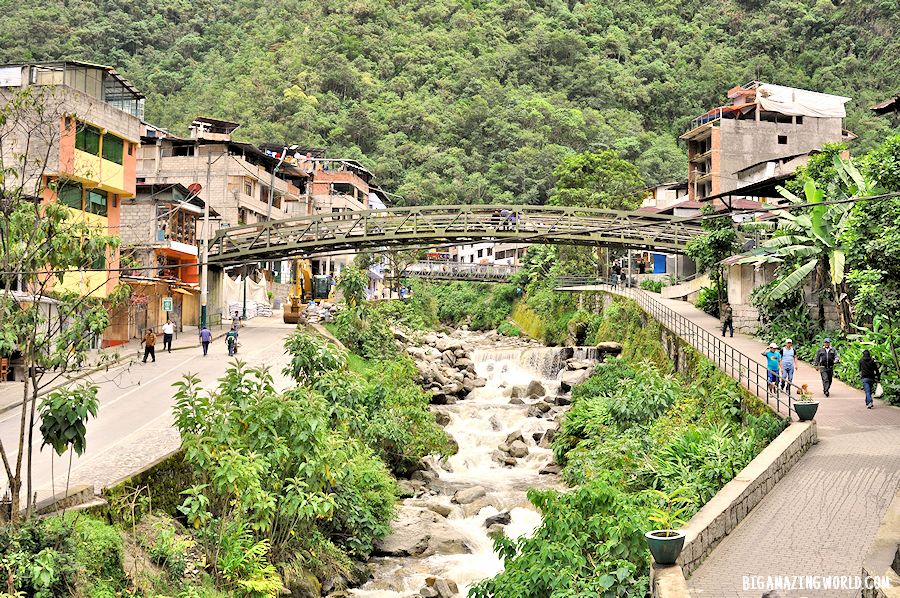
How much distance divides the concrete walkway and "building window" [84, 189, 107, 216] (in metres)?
23.5

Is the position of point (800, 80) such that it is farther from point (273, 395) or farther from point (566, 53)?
point (273, 395)

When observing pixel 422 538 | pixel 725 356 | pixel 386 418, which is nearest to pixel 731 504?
pixel 422 538

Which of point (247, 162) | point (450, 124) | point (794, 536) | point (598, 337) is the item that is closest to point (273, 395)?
point (794, 536)

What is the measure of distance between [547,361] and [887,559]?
101 feet

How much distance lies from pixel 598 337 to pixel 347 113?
56995 mm

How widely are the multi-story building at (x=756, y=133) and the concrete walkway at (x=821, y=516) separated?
42340mm

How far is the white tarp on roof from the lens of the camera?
60.9 meters

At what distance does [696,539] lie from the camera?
10.7 meters

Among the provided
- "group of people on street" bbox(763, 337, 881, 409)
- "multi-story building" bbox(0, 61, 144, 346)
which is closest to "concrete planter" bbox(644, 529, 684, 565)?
Result: "group of people on street" bbox(763, 337, 881, 409)

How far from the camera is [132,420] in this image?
20531mm

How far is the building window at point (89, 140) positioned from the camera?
30.0 meters

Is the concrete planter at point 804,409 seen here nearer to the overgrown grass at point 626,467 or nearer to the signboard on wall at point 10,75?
the overgrown grass at point 626,467

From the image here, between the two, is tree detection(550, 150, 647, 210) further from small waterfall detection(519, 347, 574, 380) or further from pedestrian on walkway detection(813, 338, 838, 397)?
pedestrian on walkway detection(813, 338, 838, 397)

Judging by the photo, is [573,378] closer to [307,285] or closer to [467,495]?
[467,495]
